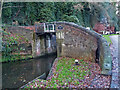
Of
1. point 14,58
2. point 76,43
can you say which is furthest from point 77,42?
point 14,58

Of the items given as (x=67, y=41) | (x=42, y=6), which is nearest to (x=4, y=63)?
(x=67, y=41)

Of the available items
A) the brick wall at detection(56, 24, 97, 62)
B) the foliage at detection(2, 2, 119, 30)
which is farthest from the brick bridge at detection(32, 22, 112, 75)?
the foliage at detection(2, 2, 119, 30)

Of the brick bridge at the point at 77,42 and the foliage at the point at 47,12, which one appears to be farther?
the foliage at the point at 47,12

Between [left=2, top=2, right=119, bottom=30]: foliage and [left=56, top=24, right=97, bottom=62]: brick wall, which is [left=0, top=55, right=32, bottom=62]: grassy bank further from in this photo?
[left=2, top=2, right=119, bottom=30]: foliage

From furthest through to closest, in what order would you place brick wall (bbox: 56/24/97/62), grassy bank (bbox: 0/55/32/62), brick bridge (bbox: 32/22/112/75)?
grassy bank (bbox: 0/55/32/62) → brick wall (bbox: 56/24/97/62) → brick bridge (bbox: 32/22/112/75)

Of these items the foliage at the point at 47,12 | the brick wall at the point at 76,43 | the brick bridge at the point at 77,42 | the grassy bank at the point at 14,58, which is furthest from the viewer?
the foliage at the point at 47,12

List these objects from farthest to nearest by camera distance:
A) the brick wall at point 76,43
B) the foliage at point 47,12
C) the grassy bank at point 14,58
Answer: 1. the foliage at point 47,12
2. the grassy bank at point 14,58
3. the brick wall at point 76,43

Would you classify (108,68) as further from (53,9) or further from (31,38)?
(53,9)

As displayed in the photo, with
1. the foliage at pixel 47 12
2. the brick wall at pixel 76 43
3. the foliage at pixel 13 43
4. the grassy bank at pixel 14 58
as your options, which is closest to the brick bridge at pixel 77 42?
the brick wall at pixel 76 43

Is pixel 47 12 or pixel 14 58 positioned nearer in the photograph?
pixel 14 58

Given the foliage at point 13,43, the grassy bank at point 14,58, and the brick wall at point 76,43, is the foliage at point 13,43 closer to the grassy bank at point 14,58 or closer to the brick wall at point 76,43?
the grassy bank at point 14,58

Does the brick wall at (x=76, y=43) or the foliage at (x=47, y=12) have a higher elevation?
the foliage at (x=47, y=12)

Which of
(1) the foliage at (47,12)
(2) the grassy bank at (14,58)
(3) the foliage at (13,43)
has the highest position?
(1) the foliage at (47,12)

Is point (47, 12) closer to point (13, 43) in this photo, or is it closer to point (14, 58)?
point (13, 43)
